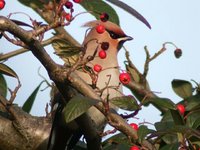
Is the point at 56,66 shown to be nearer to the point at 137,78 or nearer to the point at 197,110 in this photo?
the point at 197,110

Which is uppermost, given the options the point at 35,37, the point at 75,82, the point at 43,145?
the point at 35,37

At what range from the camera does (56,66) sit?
6.89 ft

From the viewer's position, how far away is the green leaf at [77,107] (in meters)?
1.98

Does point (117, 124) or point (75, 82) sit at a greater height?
point (75, 82)

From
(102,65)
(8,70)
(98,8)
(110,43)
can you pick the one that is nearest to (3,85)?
(8,70)

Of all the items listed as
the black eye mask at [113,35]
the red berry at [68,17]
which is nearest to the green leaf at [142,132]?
the red berry at [68,17]

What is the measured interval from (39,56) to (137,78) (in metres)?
1.36

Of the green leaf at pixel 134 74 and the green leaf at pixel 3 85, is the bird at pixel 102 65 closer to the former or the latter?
the green leaf at pixel 134 74

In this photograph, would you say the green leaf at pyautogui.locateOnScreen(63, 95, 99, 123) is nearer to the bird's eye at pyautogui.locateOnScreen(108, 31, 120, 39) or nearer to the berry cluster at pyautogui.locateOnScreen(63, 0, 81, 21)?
the berry cluster at pyautogui.locateOnScreen(63, 0, 81, 21)

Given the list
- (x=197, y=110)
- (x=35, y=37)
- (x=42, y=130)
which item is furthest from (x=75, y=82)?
(x=42, y=130)

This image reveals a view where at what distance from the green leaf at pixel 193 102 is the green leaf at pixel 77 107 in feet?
2.56

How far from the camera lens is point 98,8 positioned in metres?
2.30

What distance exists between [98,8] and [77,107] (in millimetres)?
488

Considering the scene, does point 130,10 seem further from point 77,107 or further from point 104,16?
point 77,107
